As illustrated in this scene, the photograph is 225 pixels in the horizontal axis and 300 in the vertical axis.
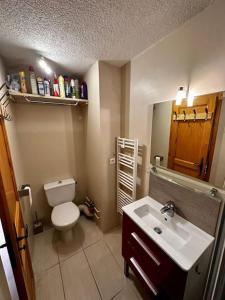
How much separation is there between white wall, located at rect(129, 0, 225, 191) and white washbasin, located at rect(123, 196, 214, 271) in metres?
0.74

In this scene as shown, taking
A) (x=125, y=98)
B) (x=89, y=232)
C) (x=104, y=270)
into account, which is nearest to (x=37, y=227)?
(x=89, y=232)

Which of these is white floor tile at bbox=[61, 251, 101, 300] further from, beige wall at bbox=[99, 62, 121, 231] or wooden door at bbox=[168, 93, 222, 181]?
wooden door at bbox=[168, 93, 222, 181]

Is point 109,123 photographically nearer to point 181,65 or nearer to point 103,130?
point 103,130

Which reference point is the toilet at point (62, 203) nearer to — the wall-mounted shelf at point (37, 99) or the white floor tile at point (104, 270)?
the white floor tile at point (104, 270)

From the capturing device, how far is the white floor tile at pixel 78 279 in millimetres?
1339

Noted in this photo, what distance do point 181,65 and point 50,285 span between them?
252cm

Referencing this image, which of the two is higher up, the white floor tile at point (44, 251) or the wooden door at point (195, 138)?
the wooden door at point (195, 138)

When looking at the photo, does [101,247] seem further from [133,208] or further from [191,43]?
[191,43]

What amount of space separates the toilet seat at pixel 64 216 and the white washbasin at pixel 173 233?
0.91 metres

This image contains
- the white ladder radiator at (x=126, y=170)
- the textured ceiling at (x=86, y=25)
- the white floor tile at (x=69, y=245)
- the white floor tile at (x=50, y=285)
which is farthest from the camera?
the white floor tile at (x=69, y=245)

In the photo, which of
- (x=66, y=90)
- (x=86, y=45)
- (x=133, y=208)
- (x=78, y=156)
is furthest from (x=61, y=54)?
(x=133, y=208)

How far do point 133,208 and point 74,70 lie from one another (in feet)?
6.50

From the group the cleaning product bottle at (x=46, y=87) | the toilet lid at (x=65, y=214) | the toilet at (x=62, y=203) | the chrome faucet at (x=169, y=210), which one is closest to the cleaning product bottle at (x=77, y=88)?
the cleaning product bottle at (x=46, y=87)

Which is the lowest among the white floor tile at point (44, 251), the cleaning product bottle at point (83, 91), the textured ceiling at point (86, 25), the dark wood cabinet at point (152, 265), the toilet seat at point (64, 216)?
the white floor tile at point (44, 251)
